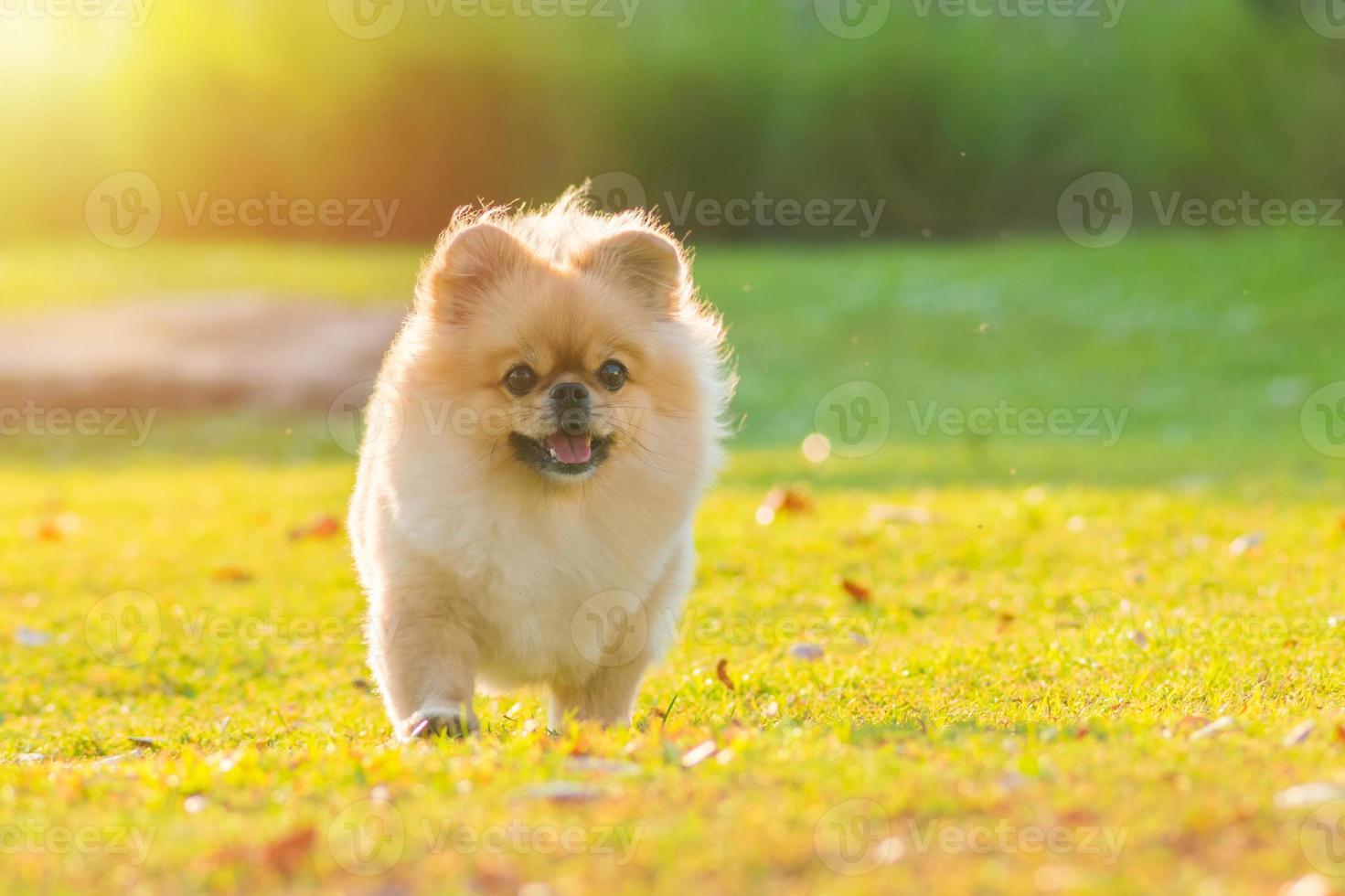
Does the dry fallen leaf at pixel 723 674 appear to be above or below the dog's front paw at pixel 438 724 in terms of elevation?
below

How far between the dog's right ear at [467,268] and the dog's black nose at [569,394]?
0.49 meters

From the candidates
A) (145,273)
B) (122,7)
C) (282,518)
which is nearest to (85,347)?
(145,273)

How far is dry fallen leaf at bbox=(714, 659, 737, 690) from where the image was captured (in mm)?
5430

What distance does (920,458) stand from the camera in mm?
12203

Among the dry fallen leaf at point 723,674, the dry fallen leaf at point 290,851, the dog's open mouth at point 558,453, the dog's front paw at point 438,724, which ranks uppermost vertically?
the dog's open mouth at point 558,453

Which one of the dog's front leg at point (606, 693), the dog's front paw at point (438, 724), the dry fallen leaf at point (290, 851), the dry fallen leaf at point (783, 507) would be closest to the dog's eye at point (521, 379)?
the dog's front leg at point (606, 693)

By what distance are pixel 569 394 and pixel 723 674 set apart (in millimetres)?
1364

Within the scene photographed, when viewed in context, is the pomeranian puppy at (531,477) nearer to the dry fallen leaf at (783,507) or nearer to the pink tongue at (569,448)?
the pink tongue at (569,448)

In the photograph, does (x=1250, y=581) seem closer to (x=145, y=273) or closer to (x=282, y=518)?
(x=282, y=518)

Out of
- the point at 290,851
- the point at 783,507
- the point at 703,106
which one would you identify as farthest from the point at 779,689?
the point at 703,106

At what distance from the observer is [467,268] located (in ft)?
16.5

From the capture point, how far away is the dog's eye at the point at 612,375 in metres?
4.95

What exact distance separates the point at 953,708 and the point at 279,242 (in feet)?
78.6

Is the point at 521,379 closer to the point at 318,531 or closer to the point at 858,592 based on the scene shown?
the point at 858,592
